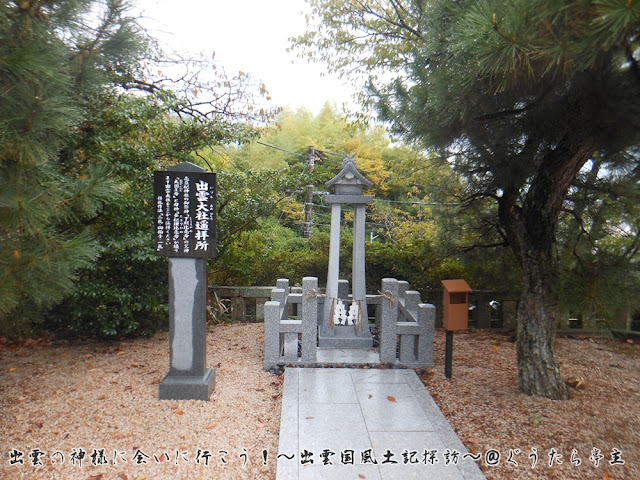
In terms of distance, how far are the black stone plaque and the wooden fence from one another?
11.4 feet

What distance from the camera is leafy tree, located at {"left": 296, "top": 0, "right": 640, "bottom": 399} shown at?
2.31 m

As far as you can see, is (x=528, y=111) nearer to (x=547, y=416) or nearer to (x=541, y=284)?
(x=541, y=284)

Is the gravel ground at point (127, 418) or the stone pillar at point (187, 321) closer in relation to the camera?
the gravel ground at point (127, 418)

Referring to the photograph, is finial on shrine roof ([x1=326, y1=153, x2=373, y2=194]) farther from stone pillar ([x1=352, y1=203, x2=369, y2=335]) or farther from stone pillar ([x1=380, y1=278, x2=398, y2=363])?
stone pillar ([x1=380, y1=278, x2=398, y2=363])

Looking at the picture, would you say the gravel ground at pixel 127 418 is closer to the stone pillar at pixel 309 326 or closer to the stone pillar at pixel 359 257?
the stone pillar at pixel 309 326

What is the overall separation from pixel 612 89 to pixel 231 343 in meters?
5.41

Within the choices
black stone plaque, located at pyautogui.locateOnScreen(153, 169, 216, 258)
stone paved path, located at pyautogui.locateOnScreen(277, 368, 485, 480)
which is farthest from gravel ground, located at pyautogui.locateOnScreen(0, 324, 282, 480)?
black stone plaque, located at pyautogui.locateOnScreen(153, 169, 216, 258)

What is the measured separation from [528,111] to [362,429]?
3.31 meters

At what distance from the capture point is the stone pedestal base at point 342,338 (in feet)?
19.5

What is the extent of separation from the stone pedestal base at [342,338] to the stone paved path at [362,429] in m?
0.91

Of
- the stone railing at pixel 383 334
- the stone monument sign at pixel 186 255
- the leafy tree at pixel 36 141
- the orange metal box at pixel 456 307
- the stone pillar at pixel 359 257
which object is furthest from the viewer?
the stone pillar at pixel 359 257

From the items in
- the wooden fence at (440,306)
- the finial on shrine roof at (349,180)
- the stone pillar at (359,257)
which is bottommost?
the wooden fence at (440,306)

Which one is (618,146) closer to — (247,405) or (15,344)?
(247,405)

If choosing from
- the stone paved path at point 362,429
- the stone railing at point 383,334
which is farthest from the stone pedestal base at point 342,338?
the stone paved path at point 362,429
